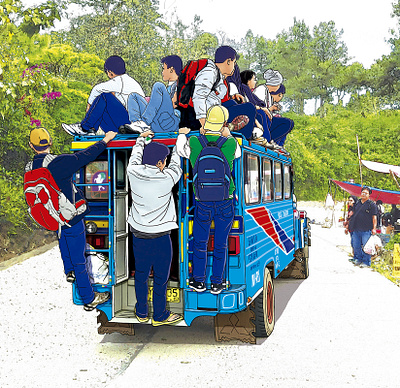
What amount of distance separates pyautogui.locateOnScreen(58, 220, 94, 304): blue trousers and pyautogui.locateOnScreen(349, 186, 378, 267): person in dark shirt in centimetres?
825

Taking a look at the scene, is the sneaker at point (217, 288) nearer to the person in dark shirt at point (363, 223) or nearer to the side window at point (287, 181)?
the side window at point (287, 181)

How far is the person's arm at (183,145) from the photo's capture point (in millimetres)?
5152

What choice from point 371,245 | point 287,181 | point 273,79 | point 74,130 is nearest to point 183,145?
point 74,130

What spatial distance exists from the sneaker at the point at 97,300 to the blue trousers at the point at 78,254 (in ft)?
0.18

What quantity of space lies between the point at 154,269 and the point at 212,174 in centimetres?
117

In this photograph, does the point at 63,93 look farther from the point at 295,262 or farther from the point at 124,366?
the point at 124,366

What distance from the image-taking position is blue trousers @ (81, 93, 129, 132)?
573cm

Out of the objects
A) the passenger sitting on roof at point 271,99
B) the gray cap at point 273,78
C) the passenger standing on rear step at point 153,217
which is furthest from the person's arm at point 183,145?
the gray cap at point 273,78

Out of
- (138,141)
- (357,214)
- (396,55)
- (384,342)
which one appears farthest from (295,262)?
(396,55)

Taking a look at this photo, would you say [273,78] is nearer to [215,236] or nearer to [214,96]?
[214,96]

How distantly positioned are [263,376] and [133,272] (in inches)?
73.1

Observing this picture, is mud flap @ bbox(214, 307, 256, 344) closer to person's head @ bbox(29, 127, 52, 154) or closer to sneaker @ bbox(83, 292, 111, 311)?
sneaker @ bbox(83, 292, 111, 311)

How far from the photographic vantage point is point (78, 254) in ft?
17.5

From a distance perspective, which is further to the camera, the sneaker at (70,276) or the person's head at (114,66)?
the person's head at (114,66)
